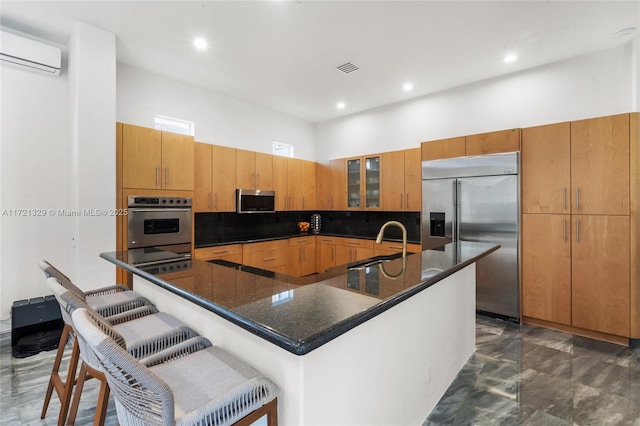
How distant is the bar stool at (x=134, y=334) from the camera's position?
50.0 inches

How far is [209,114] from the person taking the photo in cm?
444

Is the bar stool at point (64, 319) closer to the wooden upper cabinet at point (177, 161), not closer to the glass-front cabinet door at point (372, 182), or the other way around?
the wooden upper cabinet at point (177, 161)

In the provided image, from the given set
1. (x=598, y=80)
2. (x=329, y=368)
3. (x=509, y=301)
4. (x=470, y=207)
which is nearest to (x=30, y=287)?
(x=329, y=368)

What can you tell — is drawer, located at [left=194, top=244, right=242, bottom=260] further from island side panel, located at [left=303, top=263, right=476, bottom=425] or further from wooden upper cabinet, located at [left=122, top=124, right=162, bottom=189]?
island side panel, located at [left=303, top=263, right=476, bottom=425]

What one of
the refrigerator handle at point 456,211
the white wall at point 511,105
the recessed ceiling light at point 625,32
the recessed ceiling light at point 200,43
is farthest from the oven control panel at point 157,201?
the recessed ceiling light at point 625,32

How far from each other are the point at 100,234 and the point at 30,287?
1.14 meters

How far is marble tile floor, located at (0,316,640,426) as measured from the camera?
1.90m

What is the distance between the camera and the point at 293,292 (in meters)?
1.31

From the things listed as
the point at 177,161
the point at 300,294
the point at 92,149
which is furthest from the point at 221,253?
the point at 300,294

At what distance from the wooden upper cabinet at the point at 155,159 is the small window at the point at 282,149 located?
6.31 feet

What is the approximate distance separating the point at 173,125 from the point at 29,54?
1.51 m

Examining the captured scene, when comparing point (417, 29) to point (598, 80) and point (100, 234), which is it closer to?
A: point (598, 80)

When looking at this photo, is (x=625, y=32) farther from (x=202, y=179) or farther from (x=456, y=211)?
(x=202, y=179)

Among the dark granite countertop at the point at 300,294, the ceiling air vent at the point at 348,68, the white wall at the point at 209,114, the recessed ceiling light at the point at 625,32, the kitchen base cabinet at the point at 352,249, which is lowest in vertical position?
Result: the kitchen base cabinet at the point at 352,249
